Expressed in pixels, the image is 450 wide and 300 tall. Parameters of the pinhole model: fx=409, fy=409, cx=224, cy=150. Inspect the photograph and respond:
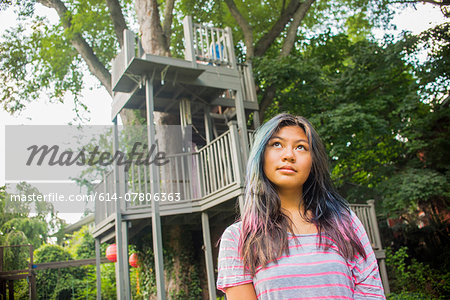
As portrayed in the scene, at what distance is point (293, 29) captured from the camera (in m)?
11.4

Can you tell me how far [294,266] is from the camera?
1215mm

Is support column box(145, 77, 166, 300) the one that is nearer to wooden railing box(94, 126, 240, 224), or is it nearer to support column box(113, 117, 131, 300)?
wooden railing box(94, 126, 240, 224)

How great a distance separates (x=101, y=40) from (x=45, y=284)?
8.19 meters

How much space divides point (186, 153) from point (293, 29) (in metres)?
5.64

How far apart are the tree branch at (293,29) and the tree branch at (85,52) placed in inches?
193

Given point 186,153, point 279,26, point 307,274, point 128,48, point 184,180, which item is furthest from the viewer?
point 279,26

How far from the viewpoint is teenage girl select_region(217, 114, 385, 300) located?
3.96 feet

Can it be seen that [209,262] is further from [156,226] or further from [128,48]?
[128,48]

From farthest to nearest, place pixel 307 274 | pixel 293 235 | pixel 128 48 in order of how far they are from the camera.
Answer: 1. pixel 128 48
2. pixel 293 235
3. pixel 307 274

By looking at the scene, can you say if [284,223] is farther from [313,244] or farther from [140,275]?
[140,275]

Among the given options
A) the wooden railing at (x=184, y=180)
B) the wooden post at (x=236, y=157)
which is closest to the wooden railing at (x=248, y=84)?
the wooden railing at (x=184, y=180)

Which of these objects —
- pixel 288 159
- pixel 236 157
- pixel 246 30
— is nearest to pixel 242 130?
pixel 236 157

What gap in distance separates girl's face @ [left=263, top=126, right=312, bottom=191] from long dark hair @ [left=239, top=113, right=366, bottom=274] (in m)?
0.02

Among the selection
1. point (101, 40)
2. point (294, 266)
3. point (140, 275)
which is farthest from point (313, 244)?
point (101, 40)
